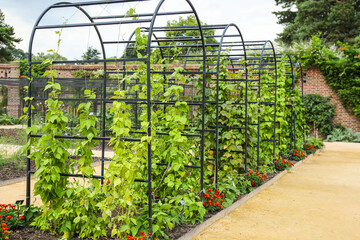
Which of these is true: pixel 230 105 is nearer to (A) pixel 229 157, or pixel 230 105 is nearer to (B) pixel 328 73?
(A) pixel 229 157

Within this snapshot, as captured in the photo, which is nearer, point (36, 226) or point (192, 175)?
point (36, 226)

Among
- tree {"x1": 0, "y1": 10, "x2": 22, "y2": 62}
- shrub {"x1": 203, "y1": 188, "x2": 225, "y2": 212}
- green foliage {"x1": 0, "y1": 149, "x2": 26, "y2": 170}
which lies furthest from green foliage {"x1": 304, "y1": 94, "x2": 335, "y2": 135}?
tree {"x1": 0, "y1": 10, "x2": 22, "y2": 62}

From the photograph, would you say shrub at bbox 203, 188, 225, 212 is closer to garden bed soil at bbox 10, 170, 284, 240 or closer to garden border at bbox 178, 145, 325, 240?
garden border at bbox 178, 145, 325, 240

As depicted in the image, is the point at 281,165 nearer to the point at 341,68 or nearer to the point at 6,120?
the point at 341,68

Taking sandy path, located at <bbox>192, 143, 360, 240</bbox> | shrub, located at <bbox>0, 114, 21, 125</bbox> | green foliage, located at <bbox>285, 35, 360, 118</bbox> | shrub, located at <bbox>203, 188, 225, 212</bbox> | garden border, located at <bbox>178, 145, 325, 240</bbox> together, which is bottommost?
sandy path, located at <bbox>192, 143, 360, 240</bbox>

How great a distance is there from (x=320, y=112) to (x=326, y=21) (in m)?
10.2

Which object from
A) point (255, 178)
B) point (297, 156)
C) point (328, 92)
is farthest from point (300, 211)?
point (328, 92)

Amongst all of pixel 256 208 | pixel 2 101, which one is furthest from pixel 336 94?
pixel 2 101

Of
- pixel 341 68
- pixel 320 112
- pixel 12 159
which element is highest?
pixel 341 68

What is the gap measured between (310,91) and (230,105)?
9387 mm

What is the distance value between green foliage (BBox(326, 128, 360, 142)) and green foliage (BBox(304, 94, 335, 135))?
0.25 m

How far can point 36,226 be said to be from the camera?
334cm

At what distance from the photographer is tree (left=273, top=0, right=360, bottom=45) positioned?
20188mm

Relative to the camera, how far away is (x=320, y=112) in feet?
43.6
